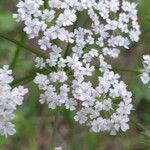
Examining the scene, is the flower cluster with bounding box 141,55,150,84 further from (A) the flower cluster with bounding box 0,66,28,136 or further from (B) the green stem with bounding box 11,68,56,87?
(A) the flower cluster with bounding box 0,66,28,136

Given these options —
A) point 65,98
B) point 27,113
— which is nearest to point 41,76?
point 65,98

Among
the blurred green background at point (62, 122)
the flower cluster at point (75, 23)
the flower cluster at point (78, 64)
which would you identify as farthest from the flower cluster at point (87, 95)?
the blurred green background at point (62, 122)

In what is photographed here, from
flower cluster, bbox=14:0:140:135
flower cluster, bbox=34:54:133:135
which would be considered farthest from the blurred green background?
flower cluster, bbox=34:54:133:135

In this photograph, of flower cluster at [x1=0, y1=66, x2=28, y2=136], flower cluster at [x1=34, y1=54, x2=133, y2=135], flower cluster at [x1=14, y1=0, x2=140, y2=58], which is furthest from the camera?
flower cluster at [x1=14, y1=0, x2=140, y2=58]

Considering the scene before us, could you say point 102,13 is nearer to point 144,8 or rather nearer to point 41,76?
point 41,76

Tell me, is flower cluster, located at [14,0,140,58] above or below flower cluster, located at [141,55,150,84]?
above

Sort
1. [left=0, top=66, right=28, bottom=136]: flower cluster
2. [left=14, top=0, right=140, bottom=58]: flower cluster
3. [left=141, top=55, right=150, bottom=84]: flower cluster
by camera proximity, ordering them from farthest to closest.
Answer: [left=141, top=55, right=150, bottom=84]: flower cluster
[left=14, top=0, right=140, bottom=58]: flower cluster
[left=0, top=66, right=28, bottom=136]: flower cluster

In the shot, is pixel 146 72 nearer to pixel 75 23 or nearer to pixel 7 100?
pixel 75 23

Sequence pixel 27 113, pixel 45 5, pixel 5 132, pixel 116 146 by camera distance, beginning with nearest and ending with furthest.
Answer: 1. pixel 5 132
2. pixel 45 5
3. pixel 27 113
4. pixel 116 146
